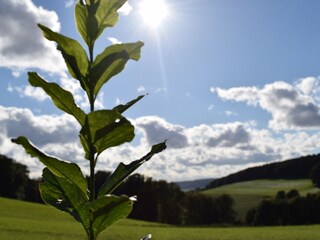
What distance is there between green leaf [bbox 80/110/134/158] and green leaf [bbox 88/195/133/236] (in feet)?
0.56

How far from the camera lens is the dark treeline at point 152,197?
7906 cm

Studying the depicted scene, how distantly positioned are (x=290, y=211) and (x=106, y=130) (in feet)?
255

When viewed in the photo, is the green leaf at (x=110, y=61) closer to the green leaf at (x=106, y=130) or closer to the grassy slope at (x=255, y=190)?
the green leaf at (x=106, y=130)

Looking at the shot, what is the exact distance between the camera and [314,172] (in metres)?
123

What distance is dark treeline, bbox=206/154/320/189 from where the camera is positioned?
5669 inches

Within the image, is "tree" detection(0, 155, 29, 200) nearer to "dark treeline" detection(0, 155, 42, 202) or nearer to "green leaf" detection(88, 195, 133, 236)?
"dark treeline" detection(0, 155, 42, 202)

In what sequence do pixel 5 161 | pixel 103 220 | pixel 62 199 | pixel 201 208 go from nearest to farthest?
pixel 103 220, pixel 62 199, pixel 5 161, pixel 201 208

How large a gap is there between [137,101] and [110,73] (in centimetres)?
11

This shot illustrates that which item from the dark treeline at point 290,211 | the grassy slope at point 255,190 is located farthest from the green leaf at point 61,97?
the grassy slope at point 255,190

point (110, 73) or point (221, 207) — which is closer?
point (110, 73)

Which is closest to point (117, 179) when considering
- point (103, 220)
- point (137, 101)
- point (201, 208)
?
point (103, 220)

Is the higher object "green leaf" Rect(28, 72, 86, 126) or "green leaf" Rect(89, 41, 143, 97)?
"green leaf" Rect(89, 41, 143, 97)

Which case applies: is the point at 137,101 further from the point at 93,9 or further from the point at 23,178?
the point at 23,178

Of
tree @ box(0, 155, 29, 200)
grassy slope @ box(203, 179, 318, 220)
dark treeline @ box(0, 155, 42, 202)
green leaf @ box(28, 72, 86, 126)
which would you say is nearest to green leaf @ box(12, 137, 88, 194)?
green leaf @ box(28, 72, 86, 126)
